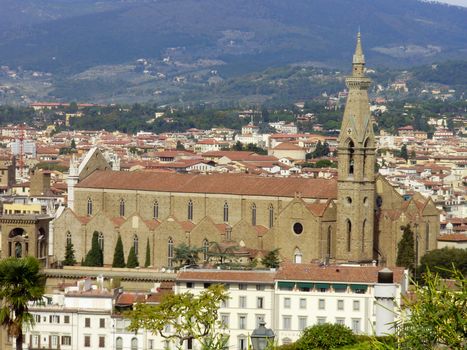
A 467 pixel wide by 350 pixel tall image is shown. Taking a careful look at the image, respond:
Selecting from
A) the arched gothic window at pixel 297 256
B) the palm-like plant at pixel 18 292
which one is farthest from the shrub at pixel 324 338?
the arched gothic window at pixel 297 256

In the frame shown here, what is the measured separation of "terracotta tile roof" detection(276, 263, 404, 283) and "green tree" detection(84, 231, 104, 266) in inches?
693

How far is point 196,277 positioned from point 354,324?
16.8 feet

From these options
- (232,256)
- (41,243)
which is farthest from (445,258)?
(41,243)

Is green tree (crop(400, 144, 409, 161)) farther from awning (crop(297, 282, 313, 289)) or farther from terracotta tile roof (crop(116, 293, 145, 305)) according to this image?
terracotta tile roof (crop(116, 293, 145, 305))

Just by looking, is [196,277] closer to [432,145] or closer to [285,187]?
[285,187]

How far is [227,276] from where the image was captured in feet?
171

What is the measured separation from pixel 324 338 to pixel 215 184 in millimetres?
30238

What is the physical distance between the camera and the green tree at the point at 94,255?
69.4 metres

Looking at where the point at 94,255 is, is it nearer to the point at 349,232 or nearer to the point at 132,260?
the point at 132,260

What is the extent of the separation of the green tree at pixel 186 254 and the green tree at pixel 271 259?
2.74 m

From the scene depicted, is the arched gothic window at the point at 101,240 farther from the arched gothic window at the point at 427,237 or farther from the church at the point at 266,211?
the arched gothic window at the point at 427,237

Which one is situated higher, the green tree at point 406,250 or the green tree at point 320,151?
the green tree at point 320,151

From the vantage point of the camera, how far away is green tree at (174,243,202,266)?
66.4 metres

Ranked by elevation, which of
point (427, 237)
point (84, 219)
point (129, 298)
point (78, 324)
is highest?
Answer: point (84, 219)
